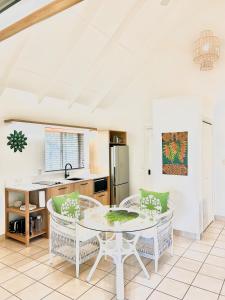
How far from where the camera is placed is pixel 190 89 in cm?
511

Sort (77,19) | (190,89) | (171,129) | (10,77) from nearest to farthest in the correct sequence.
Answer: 1. (77,19)
2. (10,77)
3. (171,129)
4. (190,89)

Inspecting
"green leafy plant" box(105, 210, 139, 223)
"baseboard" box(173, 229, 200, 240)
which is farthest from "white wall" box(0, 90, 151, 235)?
"green leafy plant" box(105, 210, 139, 223)

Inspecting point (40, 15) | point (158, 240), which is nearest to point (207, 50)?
point (40, 15)

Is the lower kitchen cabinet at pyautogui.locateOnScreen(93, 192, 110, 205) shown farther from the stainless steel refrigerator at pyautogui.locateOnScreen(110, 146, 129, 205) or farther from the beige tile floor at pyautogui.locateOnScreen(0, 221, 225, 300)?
the beige tile floor at pyautogui.locateOnScreen(0, 221, 225, 300)

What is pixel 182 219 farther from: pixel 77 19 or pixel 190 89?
pixel 77 19

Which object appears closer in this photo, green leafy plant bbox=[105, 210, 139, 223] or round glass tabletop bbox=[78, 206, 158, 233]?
round glass tabletop bbox=[78, 206, 158, 233]

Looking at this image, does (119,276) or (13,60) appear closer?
(119,276)

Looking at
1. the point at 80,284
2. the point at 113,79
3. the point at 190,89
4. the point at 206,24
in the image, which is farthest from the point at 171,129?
the point at 80,284

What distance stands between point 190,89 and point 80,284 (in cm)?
429

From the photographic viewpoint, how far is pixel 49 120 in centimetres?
477

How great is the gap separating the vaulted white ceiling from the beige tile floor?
8.95 feet

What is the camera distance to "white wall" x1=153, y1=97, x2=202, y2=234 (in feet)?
13.1

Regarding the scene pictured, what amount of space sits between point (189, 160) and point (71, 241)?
2365 millimetres

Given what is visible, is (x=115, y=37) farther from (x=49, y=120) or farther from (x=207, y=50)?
(x=49, y=120)
